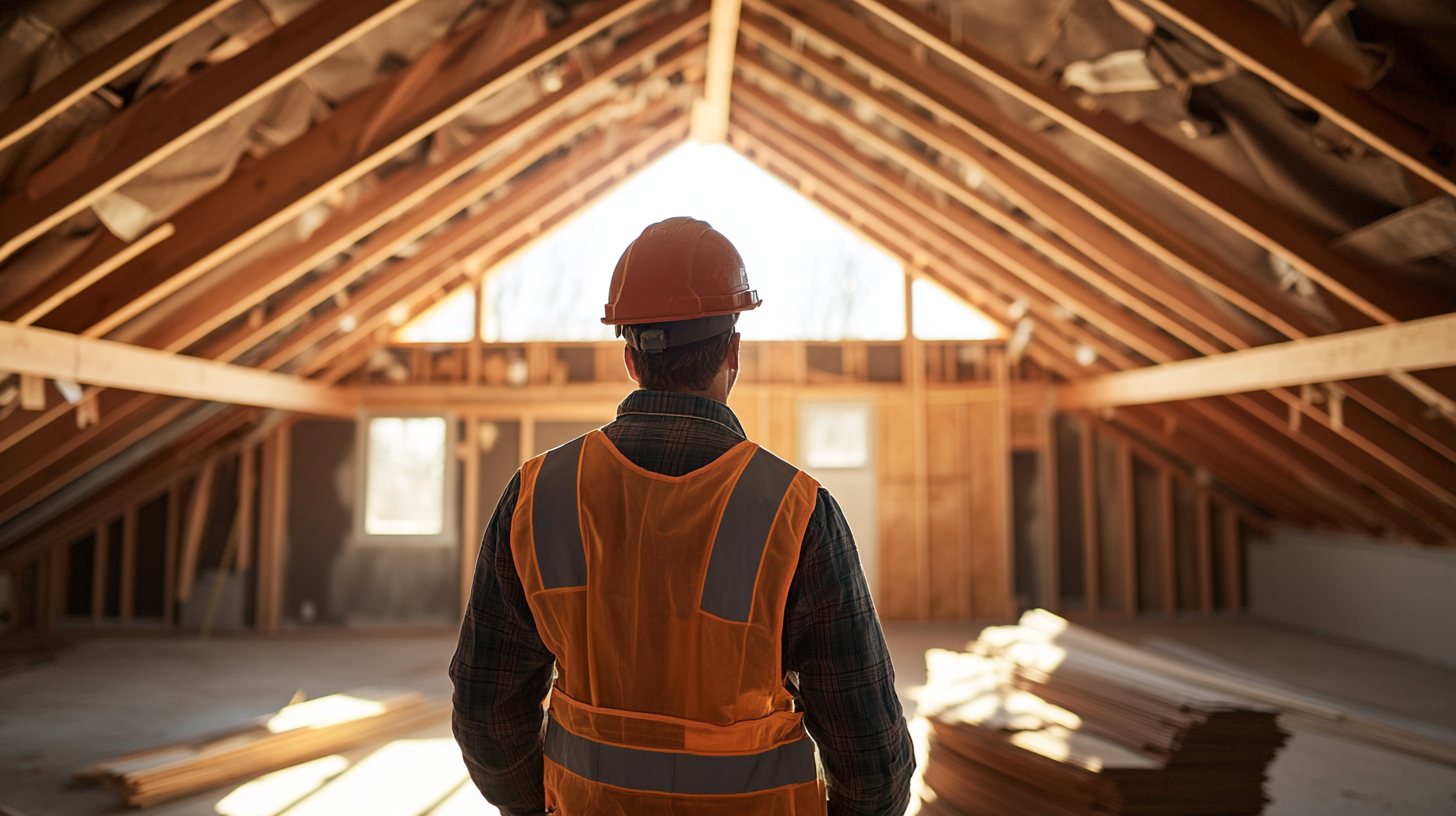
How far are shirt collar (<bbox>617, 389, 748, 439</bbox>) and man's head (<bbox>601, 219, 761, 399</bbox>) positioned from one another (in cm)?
3

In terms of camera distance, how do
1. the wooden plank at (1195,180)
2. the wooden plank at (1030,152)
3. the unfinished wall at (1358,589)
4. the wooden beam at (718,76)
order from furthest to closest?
1. the unfinished wall at (1358,589)
2. the wooden beam at (718,76)
3. the wooden plank at (1030,152)
4. the wooden plank at (1195,180)

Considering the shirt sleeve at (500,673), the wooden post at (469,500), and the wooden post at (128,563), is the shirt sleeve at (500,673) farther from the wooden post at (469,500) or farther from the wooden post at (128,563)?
the wooden post at (128,563)

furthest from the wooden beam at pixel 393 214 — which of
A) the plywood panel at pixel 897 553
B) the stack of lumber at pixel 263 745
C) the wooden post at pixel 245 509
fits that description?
the plywood panel at pixel 897 553

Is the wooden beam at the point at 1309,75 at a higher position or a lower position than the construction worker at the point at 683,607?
higher

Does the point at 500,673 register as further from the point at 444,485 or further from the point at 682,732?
the point at 444,485

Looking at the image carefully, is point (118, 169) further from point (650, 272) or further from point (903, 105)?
point (903, 105)

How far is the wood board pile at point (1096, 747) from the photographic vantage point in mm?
3553

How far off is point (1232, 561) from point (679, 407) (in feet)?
32.2

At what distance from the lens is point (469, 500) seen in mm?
9016

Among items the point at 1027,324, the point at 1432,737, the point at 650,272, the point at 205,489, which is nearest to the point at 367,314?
the point at 205,489

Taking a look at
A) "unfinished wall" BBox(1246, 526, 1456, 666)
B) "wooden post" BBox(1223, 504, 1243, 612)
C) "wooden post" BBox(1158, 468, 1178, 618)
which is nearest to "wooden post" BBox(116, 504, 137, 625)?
"wooden post" BBox(1158, 468, 1178, 618)

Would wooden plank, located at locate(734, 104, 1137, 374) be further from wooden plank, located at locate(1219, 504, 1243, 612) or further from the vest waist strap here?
the vest waist strap

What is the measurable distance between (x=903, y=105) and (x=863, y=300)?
390 centimetres

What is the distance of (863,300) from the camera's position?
9.33m
